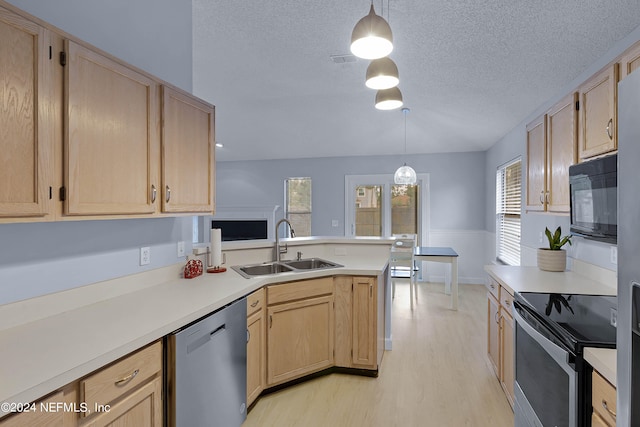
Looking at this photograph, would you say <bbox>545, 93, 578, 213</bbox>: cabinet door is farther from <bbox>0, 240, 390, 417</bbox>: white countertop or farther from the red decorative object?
the red decorative object

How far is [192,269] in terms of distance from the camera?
7.93 feet

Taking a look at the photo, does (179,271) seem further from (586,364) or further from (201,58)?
(586,364)

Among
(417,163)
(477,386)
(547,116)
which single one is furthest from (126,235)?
(417,163)

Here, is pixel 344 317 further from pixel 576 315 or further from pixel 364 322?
pixel 576 315

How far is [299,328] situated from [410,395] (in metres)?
0.96

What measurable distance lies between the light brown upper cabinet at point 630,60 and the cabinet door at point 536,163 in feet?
2.92

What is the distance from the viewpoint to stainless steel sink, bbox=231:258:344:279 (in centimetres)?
277

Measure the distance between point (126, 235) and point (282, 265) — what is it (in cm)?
125

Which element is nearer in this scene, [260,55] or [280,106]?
[260,55]

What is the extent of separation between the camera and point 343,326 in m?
2.76

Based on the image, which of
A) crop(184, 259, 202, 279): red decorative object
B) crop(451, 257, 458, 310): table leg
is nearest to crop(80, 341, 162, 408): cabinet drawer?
crop(184, 259, 202, 279): red decorative object

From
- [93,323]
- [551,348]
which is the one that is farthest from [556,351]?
[93,323]

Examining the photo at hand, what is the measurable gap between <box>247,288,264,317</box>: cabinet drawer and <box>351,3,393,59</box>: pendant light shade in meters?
1.56

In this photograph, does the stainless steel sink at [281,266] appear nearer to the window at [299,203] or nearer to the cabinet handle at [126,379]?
the cabinet handle at [126,379]
